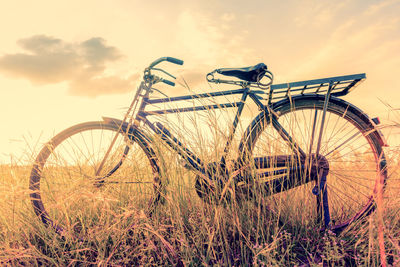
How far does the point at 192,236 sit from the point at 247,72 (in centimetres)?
153

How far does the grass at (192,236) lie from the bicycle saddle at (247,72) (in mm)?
547

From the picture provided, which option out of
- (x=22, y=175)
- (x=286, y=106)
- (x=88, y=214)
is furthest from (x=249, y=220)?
(x=22, y=175)

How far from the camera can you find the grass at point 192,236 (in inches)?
87.0

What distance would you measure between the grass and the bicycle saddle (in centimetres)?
55

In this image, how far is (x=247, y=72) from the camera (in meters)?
2.73

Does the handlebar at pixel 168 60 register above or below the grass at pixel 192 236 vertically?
above

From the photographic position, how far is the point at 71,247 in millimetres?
2480

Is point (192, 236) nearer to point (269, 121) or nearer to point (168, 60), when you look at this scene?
point (269, 121)

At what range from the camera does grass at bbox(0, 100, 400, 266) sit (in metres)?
2.21

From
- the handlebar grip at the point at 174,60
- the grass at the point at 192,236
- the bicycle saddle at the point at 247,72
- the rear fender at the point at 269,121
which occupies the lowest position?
the grass at the point at 192,236

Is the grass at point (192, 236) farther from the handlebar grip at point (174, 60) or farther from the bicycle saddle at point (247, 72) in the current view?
the handlebar grip at point (174, 60)

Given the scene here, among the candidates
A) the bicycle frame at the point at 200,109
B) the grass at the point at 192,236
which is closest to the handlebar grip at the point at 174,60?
the bicycle frame at the point at 200,109

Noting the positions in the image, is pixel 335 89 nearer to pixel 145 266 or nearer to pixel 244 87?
pixel 244 87

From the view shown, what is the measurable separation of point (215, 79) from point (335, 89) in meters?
1.14
